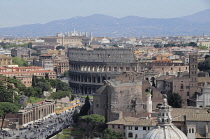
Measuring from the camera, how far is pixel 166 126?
34.2 m

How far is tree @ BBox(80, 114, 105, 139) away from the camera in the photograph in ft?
212

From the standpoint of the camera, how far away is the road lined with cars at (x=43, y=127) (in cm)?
7050

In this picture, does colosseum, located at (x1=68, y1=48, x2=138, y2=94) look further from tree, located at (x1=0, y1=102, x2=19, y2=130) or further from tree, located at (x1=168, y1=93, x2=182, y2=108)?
tree, located at (x1=168, y1=93, x2=182, y2=108)

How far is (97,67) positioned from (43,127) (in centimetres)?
4650

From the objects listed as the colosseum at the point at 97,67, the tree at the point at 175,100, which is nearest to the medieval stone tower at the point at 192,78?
the tree at the point at 175,100

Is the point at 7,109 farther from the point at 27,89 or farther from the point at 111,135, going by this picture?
the point at 111,135

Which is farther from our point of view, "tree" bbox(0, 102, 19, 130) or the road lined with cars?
"tree" bbox(0, 102, 19, 130)

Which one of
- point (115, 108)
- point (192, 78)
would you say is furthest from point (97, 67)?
point (115, 108)

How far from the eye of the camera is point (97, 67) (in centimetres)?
12225

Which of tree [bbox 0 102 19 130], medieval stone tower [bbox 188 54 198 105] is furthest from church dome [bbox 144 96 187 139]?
tree [bbox 0 102 19 130]

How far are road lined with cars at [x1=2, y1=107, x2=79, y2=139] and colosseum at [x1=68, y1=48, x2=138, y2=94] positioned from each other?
3296cm

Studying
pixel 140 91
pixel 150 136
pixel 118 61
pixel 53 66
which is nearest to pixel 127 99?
pixel 140 91

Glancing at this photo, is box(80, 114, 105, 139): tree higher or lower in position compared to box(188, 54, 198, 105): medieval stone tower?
lower

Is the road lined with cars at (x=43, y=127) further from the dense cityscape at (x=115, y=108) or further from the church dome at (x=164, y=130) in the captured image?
the church dome at (x=164, y=130)
